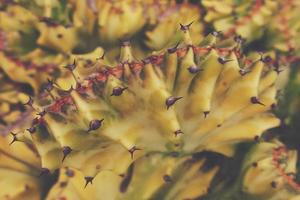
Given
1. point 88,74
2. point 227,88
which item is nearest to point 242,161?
point 227,88

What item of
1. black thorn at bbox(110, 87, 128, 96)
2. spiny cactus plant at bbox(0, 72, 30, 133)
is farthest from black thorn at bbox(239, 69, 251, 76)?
spiny cactus plant at bbox(0, 72, 30, 133)

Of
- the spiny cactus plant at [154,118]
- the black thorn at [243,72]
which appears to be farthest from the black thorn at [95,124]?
the black thorn at [243,72]

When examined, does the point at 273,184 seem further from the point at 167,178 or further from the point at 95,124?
the point at 95,124

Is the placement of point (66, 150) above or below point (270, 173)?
above

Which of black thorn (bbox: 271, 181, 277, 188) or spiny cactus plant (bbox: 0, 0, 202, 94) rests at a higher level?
spiny cactus plant (bbox: 0, 0, 202, 94)

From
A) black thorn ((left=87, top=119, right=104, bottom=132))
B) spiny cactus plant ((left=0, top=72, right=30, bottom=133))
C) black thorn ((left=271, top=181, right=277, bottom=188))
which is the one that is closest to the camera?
black thorn ((left=87, top=119, right=104, bottom=132))

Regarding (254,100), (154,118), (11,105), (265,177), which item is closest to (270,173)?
(265,177)

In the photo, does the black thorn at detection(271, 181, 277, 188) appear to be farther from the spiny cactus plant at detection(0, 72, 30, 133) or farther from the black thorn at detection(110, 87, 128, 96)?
the spiny cactus plant at detection(0, 72, 30, 133)

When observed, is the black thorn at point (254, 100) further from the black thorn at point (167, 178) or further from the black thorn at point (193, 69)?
the black thorn at point (167, 178)
